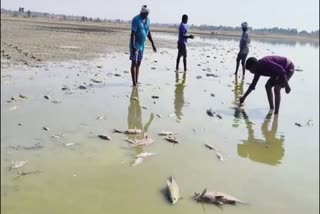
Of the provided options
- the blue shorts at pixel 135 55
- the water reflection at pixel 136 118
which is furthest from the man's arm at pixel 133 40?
the water reflection at pixel 136 118

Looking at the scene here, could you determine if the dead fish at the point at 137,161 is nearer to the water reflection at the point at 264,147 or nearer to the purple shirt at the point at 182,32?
the water reflection at the point at 264,147

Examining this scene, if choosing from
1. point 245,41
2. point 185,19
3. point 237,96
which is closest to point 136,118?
point 237,96

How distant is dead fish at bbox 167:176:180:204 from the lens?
4.87 m

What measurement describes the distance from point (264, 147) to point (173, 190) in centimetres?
291

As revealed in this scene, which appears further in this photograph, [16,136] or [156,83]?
[156,83]

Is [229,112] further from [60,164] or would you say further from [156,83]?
[60,164]

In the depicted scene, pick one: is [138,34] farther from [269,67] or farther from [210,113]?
[269,67]

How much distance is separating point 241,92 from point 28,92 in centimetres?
628

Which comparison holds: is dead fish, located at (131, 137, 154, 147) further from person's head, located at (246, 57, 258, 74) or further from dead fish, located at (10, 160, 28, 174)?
person's head, located at (246, 57, 258, 74)

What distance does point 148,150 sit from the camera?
21.5 ft

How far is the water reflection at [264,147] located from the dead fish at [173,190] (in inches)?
74.4

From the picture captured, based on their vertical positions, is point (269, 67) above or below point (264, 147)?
above

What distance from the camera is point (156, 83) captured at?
1310cm

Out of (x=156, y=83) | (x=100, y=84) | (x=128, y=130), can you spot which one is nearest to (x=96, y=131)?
(x=128, y=130)
